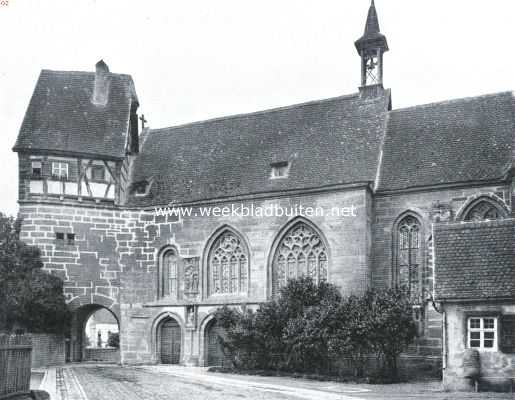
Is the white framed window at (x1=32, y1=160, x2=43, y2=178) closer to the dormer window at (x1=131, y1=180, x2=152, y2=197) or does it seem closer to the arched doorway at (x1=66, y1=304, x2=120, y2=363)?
the dormer window at (x1=131, y1=180, x2=152, y2=197)

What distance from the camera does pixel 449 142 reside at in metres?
30.6

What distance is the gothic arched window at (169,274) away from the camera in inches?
1332

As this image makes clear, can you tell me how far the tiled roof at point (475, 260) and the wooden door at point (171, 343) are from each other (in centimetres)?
1400

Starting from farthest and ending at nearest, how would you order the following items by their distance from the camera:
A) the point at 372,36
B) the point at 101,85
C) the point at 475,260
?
1. the point at 101,85
2. the point at 372,36
3. the point at 475,260

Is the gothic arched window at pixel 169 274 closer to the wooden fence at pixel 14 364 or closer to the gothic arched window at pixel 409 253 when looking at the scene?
the gothic arched window at pixel 409 253

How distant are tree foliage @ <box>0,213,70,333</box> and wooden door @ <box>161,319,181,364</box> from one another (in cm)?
434

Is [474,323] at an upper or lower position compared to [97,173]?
lower

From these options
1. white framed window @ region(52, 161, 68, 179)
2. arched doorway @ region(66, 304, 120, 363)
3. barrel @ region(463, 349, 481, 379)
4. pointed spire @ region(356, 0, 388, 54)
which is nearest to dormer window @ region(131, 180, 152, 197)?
white framed window @ region(52, 161, 68, 179)

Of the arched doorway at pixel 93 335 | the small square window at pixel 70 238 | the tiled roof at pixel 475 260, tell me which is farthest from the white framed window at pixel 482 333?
the small square window at pixel 70 238

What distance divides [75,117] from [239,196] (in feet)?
30.6

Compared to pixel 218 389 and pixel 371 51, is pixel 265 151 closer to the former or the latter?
pixel 371 51

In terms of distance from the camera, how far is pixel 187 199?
33656 millimetres

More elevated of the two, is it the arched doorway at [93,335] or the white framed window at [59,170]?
the white framed window at [59,170]

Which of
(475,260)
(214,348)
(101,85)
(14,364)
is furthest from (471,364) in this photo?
(101,85)
